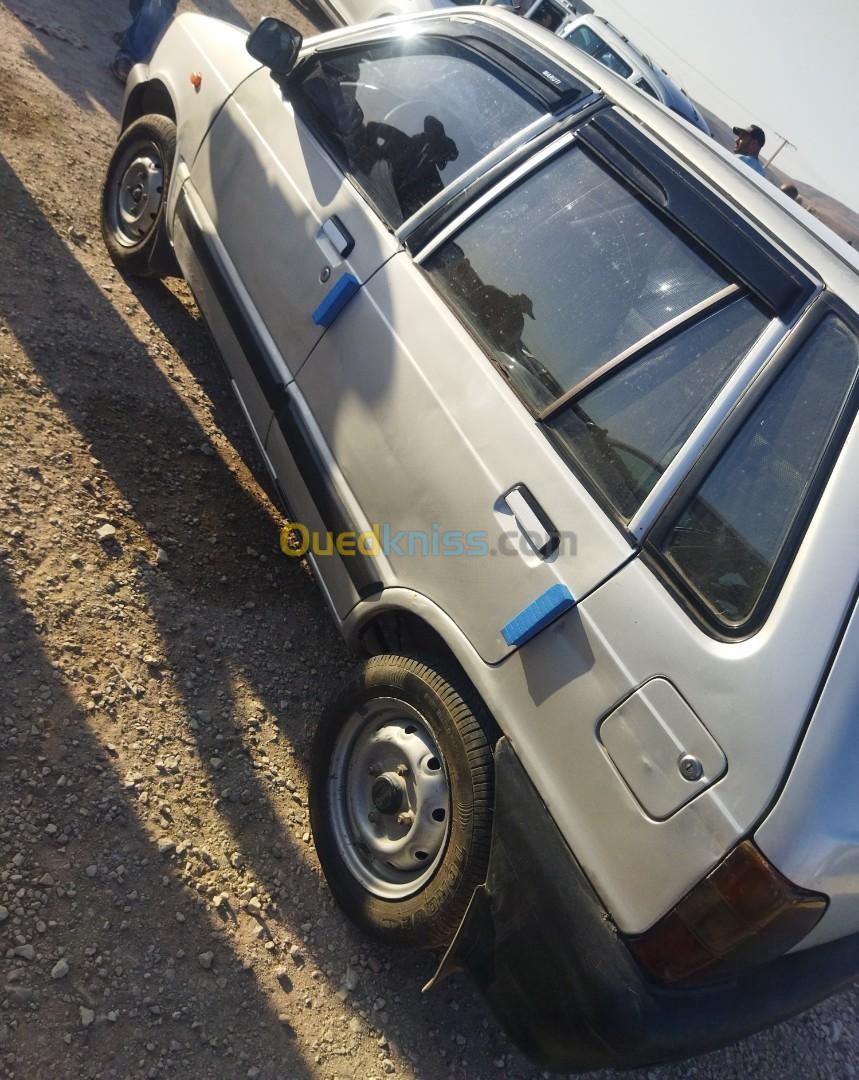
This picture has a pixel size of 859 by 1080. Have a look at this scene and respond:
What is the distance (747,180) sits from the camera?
2242 millimetres

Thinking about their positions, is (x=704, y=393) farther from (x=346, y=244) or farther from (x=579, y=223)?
(x=346, y=244)

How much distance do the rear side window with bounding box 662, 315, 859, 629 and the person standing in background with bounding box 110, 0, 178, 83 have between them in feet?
18.9

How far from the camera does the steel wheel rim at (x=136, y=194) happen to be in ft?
11.9

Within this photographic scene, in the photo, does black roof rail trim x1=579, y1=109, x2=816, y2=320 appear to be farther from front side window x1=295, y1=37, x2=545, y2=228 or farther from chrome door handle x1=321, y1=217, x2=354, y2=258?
chrome door handle x1=321, y1=217, x2=354, y2=258

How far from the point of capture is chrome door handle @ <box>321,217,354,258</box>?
8.42 ft

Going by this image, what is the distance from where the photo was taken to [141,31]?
570cm

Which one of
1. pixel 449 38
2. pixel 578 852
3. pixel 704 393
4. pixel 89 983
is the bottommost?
pixel 89 983

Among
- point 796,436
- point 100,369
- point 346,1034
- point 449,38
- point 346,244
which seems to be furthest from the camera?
point 100,369

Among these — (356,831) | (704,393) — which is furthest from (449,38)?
(356,831)

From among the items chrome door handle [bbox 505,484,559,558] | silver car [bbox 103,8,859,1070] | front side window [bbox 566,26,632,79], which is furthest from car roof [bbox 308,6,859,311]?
front side window [bbox 566,26,632,79]

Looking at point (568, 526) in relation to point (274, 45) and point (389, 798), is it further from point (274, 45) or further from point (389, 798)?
point (274, 45)

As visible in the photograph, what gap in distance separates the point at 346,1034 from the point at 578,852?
87cm

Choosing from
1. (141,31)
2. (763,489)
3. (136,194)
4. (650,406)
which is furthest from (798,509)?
(141,31)

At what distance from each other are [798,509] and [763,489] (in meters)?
0.09
